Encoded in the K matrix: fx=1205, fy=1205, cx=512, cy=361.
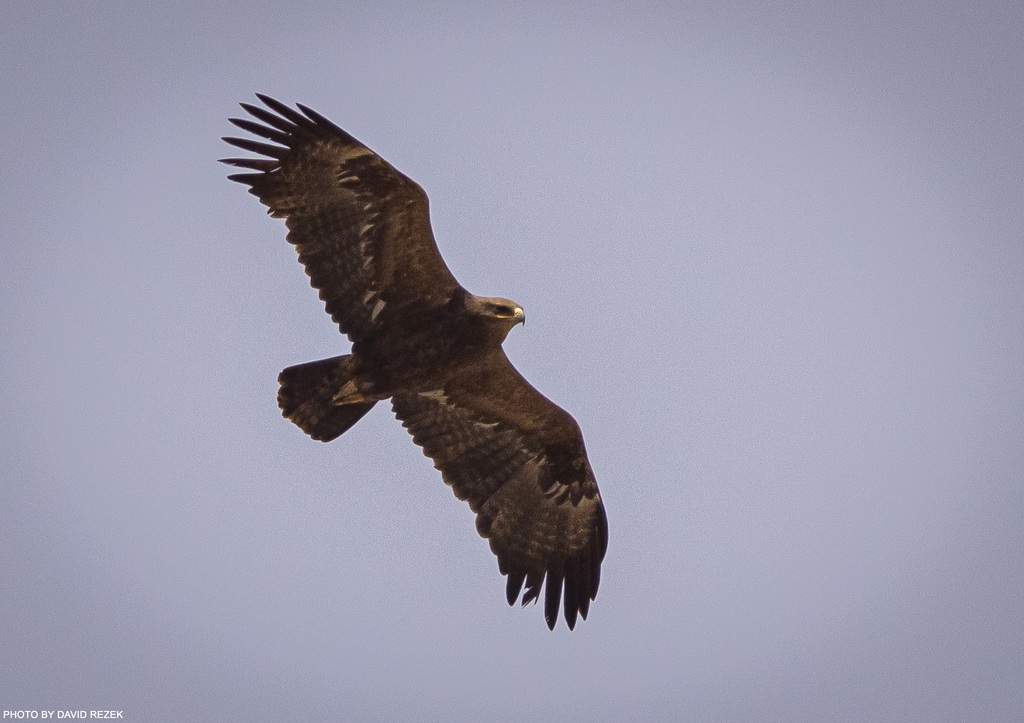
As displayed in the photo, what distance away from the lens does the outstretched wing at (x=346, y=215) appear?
11.2 metres

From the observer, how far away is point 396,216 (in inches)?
446

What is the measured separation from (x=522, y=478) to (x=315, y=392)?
8.10ft

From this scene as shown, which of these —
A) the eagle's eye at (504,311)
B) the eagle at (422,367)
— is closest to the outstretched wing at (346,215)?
the eagle at (422,367)

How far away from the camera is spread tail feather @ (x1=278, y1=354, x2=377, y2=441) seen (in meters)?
11.6

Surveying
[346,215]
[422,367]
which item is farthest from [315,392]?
[346,215]

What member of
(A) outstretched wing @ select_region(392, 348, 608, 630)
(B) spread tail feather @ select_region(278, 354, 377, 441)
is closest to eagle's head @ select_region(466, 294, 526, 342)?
(A) outstretched wing @ select_region(392, 348, 608, 630)

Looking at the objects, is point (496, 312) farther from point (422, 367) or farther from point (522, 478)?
point (522, 478)

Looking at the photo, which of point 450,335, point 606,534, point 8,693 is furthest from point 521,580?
point 8,693

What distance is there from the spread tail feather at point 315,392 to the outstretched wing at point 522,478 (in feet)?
3.58

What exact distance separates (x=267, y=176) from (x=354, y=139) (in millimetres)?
904

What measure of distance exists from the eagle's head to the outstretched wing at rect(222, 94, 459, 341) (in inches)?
12.1

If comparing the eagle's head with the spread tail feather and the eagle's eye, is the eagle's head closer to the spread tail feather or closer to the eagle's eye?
the eagle's eye

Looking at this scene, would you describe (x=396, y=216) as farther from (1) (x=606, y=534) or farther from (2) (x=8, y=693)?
(2) (x=8, y=693)

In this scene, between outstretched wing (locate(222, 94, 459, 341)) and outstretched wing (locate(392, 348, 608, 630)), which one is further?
outstretched wing (locate(392, 348, 608, 630))
